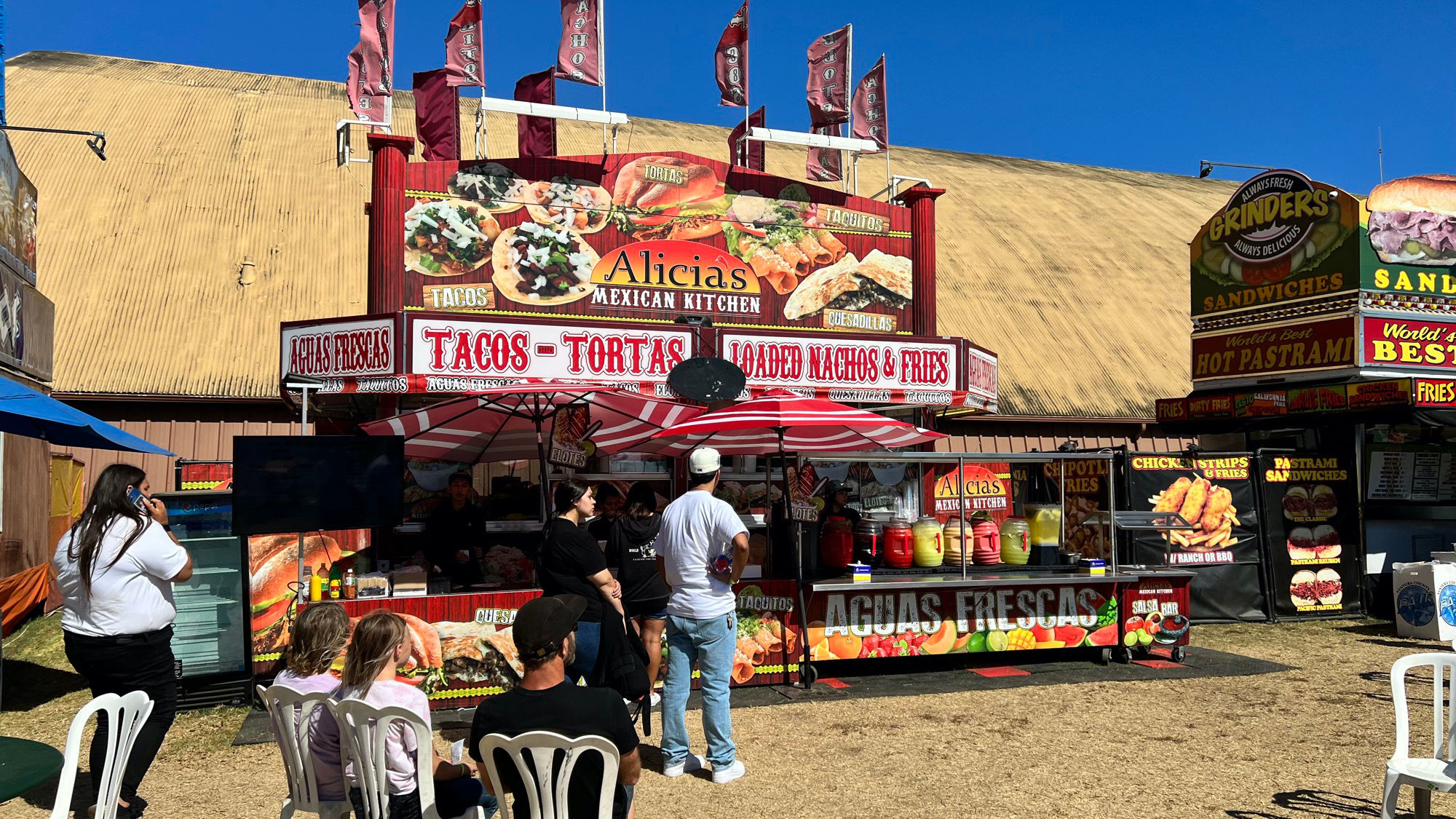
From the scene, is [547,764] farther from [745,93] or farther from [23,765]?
[745,93]

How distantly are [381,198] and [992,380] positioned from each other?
750cm

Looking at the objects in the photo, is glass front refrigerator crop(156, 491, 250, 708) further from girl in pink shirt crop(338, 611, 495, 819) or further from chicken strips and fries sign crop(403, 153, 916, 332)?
→ girl in pink shirt crop(338, 611, 495, 819)

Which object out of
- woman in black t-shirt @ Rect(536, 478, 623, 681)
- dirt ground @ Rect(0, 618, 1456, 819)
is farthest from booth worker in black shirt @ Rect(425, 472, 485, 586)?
woman in black t-shirt @ Rect(536, 478, 623, 681)

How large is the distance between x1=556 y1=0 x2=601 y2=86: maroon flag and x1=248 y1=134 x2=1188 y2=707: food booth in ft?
5.68

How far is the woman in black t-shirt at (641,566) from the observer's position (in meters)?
7.30

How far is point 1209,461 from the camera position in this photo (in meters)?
13.1

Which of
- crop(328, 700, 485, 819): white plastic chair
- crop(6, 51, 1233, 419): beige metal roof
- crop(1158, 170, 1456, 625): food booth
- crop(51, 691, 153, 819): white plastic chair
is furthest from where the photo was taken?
crop(6, 51, 1233, 419): beige metal roof

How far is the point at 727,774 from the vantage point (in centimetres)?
641

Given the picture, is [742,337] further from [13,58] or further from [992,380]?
[13,58]

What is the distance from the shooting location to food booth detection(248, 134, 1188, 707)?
361 inches

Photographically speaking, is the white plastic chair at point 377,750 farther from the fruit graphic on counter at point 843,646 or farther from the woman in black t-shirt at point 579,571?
the fruit graphic on counter at point 843,646

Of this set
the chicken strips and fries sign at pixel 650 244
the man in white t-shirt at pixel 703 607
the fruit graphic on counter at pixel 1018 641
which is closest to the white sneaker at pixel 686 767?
the man in white t-shirt at pixel 703 607

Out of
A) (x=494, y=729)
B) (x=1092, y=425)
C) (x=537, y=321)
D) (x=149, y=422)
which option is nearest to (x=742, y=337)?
(x=537, y=321)

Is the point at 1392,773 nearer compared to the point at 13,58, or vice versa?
the point at 1392,773
